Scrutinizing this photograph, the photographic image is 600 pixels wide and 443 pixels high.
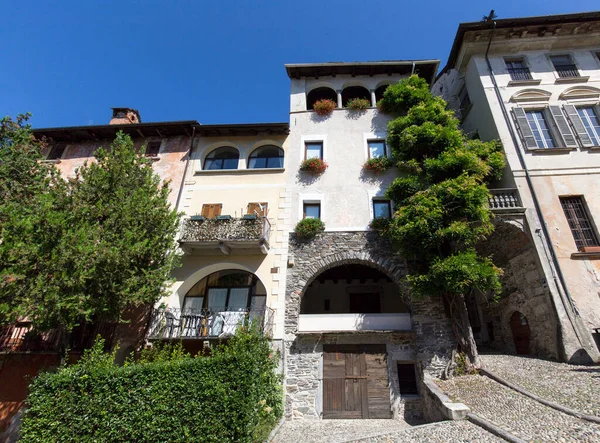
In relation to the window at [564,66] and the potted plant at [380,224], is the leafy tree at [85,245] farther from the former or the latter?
the window at [564,66]

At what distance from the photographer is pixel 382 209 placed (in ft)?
43.8

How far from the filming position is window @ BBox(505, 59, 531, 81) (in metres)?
14.6

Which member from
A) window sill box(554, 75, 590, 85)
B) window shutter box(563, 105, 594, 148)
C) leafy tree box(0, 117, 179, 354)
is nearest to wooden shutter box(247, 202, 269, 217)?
leafy tree box(0, 117, 179, 354)

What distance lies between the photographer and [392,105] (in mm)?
15047

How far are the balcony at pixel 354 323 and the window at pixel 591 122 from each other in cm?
1159

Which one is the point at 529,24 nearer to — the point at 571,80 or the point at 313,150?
the point at 571,80

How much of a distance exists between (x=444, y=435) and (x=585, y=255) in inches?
360

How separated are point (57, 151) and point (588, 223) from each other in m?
25.1

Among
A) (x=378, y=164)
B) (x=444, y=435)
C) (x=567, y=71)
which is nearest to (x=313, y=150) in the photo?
(x=378, y=164)

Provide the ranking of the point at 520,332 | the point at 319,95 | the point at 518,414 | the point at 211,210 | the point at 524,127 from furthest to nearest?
the point at 319,95 → the point at 211,210 → the point at 524,127 → the point at 520,332 → the point at 518,414

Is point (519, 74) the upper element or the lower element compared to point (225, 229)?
upper

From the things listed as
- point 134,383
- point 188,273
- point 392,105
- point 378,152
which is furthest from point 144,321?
point 392,105

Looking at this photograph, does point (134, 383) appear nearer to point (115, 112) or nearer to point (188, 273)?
point (188, 273)

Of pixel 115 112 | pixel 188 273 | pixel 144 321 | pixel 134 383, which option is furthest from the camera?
pixel 115 112
